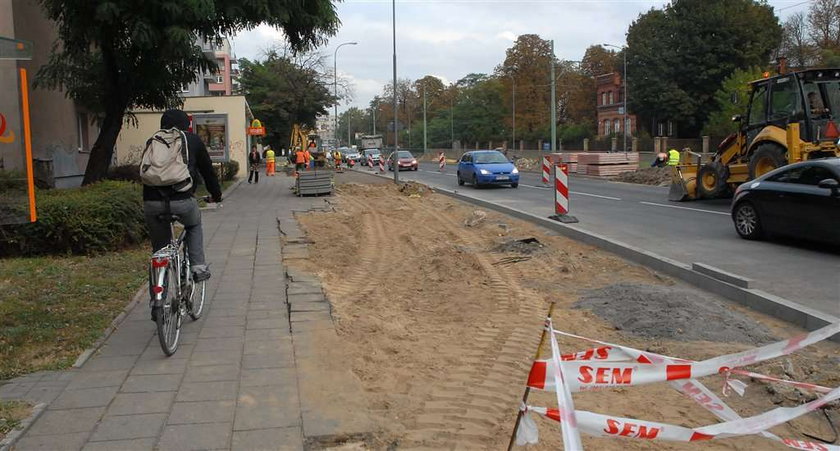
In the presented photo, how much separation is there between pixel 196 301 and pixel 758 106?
1448cm

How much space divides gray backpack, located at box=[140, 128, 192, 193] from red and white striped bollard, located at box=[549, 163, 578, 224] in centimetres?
963

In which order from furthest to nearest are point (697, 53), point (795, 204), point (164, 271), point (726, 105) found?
1. point (697, 53)
2. point (726, 105)
3. point (795, 204)
4. point (164, 271)

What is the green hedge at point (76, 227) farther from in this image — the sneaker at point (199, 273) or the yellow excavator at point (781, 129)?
the yellow excavator at point (781, 129)

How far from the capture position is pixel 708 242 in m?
11.6

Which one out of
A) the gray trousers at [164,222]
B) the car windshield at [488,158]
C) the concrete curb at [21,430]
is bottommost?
the concrete curb at [21,430]

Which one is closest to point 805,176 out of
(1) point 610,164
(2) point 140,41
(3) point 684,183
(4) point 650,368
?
(3) point 684,183

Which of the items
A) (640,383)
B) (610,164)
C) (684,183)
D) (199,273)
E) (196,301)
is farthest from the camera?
(610,164)

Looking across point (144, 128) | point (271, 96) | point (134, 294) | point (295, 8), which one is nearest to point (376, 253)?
point (134, 294)

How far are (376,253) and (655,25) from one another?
65.2m

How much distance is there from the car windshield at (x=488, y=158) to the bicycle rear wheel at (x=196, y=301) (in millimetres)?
20509

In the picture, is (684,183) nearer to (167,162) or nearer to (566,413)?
(167,162)

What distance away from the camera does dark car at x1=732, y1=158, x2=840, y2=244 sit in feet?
32.0

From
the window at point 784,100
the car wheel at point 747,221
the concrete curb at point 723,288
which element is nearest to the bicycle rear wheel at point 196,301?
the concrete curb at point 723,288

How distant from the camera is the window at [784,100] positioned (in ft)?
49.5
